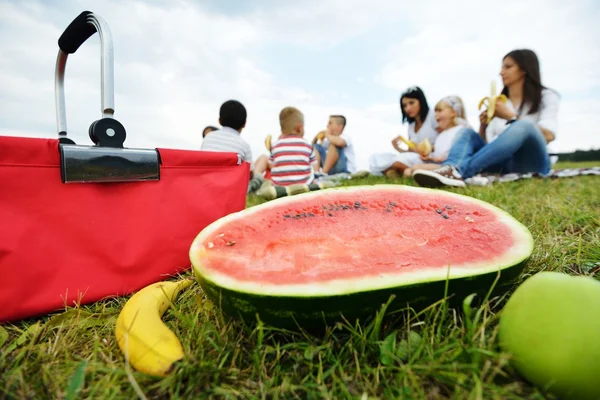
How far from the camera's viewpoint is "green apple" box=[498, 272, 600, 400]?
2.36ft

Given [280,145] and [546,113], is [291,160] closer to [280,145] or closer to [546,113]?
[280,145]

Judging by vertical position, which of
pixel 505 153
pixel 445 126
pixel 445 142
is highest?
pixel 445 126

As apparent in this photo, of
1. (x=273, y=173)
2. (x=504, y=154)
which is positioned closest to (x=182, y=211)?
(x=273, y=173)

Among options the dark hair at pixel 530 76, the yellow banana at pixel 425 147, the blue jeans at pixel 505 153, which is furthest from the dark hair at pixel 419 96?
the blue jeans at pixel 505 153

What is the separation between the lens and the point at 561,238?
1.64 meters

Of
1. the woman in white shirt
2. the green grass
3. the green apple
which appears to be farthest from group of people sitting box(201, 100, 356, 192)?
the green apple

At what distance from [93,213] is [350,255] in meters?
0.99

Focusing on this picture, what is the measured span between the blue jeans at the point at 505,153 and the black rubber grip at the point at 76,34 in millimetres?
4196

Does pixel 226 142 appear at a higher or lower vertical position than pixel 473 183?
higher

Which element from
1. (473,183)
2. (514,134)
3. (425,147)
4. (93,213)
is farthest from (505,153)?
(93,213)

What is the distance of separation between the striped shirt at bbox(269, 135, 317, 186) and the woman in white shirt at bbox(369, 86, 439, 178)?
143 centimetres

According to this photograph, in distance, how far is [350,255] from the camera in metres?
1.07

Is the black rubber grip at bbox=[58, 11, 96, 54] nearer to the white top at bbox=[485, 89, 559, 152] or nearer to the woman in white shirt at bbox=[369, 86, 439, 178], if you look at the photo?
the woman in white shirt at bbox=[369, 86, 439, 178]

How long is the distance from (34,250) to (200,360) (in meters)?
0.79
